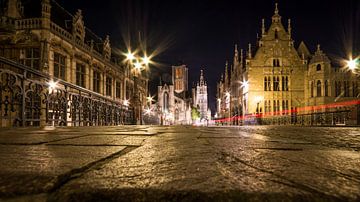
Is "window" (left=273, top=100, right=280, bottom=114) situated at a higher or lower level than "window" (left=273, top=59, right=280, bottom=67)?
lower

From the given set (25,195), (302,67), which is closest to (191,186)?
(25,195)

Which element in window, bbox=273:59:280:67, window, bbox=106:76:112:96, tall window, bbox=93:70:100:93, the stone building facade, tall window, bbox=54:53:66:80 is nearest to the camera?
the stone building facade

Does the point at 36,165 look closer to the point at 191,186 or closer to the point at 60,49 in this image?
the point at 191,186

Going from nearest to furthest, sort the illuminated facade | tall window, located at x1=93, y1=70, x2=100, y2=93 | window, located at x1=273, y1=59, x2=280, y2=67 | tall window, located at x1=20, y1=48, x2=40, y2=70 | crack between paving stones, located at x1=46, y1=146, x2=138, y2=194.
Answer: crack between paving stones, located at x1=46, y1=146, x2=138, y2=194, tall window, located at x1=20, y1=48, x2=40, y2=70, tall window, located at x1=93, y1=70, x2=100, y2=93, the illuminated facade, window, located at x1=273, y1=59, x2=280, y2=67

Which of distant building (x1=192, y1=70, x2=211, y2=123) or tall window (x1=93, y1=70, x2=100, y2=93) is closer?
tall window (x1=93, y1=70, x2=100, y2=93)

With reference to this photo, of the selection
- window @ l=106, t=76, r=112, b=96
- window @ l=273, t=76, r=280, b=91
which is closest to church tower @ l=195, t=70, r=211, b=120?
window @ l=273, t=76, r=280, b=91

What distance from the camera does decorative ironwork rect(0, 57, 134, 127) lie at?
5.57 m

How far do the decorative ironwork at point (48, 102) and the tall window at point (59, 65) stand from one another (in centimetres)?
854

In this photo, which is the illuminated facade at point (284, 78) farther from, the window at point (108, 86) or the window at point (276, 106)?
the window at point (108, 86)

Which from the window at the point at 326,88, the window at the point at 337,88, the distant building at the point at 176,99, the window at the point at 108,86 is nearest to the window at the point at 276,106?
the window at the point at 326,88

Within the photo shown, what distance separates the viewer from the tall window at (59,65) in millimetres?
19455

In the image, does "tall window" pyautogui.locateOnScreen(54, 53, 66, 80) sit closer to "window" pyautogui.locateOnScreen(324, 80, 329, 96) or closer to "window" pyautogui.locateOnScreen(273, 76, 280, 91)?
"window" pyautogui.locateOnScreen(273, 76, 280, 91)

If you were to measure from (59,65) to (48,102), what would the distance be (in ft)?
46.8

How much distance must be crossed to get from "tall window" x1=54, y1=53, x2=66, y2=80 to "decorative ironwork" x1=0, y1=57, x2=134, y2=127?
28.0 ft
